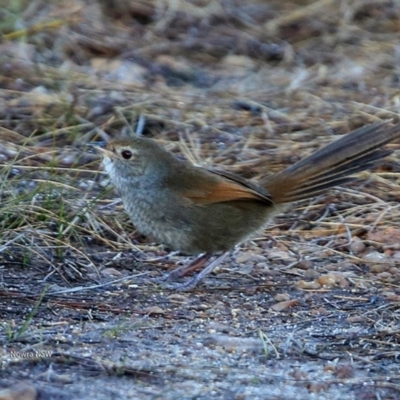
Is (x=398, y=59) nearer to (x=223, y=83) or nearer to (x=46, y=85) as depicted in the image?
(x=223, y=83)

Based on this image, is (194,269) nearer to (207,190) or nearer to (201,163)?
(207,190)

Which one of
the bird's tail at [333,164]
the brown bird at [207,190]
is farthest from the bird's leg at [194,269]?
the bird's tail at [333,164]

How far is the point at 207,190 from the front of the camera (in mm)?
5410

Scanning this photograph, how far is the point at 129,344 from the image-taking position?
428 centimetres

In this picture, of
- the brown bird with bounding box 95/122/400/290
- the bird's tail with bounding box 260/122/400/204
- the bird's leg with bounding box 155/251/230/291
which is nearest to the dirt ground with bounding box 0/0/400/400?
the bird's leg with bounding box 155/251/230/291

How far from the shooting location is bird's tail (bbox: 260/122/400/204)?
5.63 meters

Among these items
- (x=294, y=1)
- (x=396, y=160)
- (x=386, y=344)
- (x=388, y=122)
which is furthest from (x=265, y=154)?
(x=294, y=1)

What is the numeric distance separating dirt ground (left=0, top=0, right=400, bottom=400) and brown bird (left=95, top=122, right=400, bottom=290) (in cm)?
25

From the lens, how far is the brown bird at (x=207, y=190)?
5.38 m

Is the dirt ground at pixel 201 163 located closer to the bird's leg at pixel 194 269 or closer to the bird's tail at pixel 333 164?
the bird's leg at pixel 194 269

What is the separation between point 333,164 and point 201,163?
146cm

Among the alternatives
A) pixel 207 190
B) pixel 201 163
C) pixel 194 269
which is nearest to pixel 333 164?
pixel 207 190

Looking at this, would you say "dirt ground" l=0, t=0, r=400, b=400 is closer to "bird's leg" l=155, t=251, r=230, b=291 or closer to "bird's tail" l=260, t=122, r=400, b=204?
"bird's leg" l=155, t=251, r=230, b=291

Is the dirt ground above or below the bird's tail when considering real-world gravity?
below
